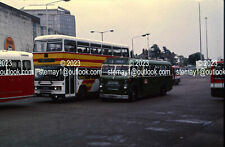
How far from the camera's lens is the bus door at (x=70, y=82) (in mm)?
17728

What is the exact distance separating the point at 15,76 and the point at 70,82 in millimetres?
3703

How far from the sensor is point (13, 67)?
15094 millimetres

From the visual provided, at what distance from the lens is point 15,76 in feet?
49.8

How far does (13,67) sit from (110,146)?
9.37m

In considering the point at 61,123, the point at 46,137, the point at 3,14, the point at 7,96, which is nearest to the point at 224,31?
the point at 46,137

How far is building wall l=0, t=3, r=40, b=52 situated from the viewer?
37969 millimetres

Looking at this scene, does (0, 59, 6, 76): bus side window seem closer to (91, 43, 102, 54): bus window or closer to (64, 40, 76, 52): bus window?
(64, 40, 76, 52): bus window

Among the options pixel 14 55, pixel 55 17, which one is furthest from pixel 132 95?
pixel 55 17

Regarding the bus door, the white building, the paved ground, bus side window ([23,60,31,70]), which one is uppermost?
the white building

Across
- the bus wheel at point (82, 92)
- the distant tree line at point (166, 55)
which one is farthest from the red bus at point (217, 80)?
the distant tree line at point (166, 55)

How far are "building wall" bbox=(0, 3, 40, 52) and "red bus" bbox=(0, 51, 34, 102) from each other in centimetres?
2314

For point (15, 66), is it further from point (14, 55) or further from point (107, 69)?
point (107, 69)

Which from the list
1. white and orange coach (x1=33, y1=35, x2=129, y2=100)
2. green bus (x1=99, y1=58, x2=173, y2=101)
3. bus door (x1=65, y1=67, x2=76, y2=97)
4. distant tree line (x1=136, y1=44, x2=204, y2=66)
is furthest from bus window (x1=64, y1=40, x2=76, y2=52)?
distant tree line (x1=136, y1=44, x2=204, y2=66)

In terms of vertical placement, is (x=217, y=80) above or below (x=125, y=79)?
below
